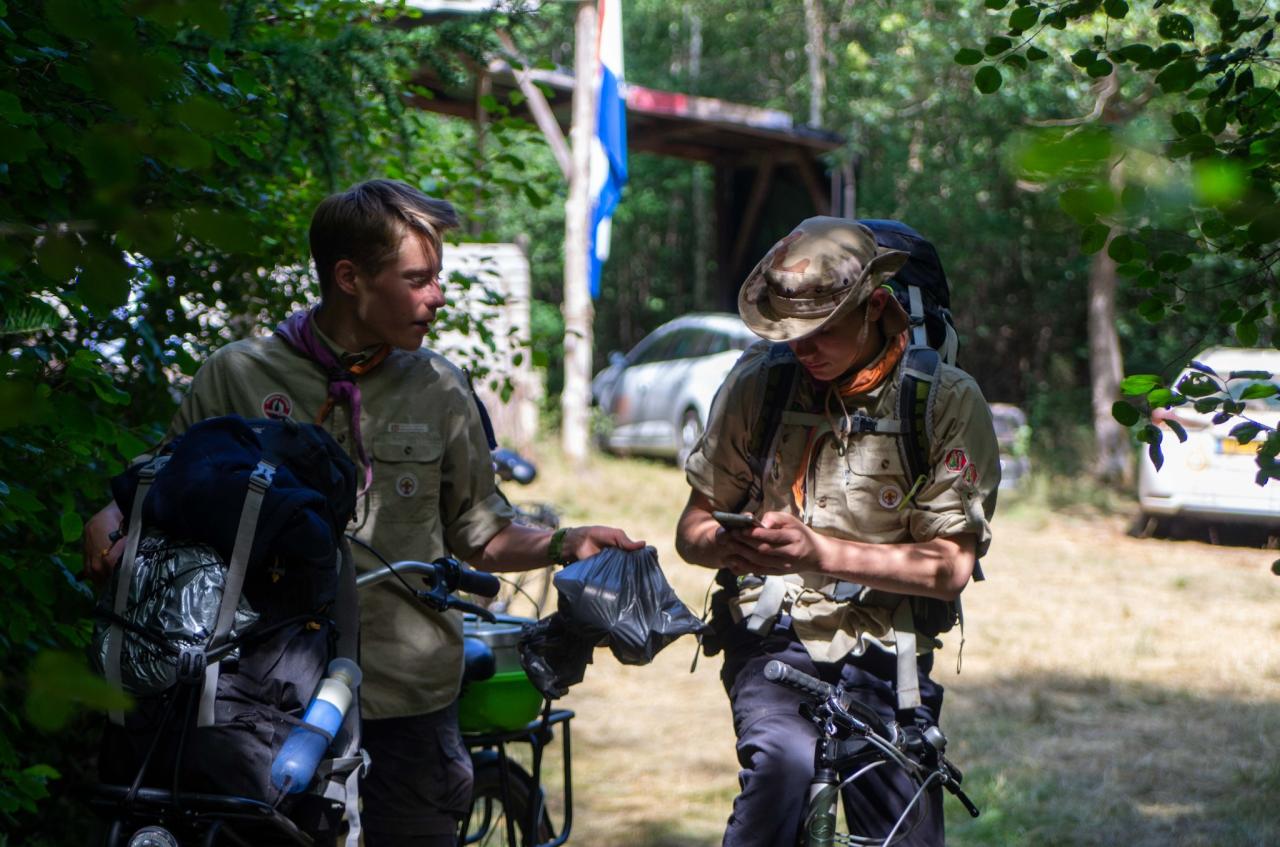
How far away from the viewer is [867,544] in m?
3.03

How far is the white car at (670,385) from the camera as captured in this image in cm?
1591

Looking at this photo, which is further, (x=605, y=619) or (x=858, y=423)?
(x=858, y=423)

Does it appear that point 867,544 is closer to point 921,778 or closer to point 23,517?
point 921,778

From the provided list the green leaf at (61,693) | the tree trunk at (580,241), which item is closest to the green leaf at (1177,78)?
the green leaf at (61,693)

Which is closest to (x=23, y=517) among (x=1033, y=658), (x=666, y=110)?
(x=1033, y=658)

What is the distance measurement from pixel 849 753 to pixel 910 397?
2.45 ft

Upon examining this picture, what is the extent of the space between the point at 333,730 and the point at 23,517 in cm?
105

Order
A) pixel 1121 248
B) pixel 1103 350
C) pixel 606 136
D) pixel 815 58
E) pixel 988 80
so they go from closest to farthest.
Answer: pixel 1121 248, pixel 988 80, pixel 606 136, pixel 1103 350, pixel 815 58

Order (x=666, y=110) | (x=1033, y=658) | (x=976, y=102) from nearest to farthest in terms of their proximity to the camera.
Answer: (x=1033, y=658) < (x=666, y=110) < (x=976, y=102)

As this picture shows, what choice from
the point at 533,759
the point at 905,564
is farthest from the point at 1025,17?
the point at 533,759

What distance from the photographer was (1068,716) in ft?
24.8

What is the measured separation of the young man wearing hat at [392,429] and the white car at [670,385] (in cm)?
1204

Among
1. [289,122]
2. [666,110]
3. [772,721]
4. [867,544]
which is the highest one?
[666,110]

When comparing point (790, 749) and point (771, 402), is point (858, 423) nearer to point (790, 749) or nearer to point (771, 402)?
point (771, 402)
